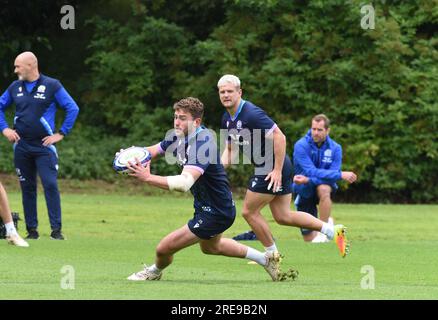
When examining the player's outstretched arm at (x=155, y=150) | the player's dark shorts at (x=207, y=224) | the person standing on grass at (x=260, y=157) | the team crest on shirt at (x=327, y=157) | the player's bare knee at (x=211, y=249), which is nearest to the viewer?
the player's dark shorts at (x=207, y=224)

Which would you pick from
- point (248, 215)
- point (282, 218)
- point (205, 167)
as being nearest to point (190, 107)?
Result: point (205, 167)

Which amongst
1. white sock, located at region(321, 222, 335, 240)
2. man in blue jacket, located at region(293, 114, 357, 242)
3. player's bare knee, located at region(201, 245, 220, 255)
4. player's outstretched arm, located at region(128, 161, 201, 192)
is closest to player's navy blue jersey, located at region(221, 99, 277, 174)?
white sock, located at region(321, 222, 335, 240)

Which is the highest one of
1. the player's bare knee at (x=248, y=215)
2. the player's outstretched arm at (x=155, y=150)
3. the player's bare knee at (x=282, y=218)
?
the player's outstretched arm at (x=155, y=150)

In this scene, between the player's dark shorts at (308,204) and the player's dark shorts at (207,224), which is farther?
the player's dark shorts at (308,204)

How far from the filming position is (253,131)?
12.7 metres

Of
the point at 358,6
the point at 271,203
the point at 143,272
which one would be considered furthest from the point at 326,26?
the point at 143,272

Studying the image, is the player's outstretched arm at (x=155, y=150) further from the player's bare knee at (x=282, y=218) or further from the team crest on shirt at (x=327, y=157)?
the team crest on shirt at (x=327, y=157)

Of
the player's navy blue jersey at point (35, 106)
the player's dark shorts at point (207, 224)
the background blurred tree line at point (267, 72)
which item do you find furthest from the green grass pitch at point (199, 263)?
the background blurred tree line at point (267, 72)

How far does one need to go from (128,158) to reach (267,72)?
1727 centimetres

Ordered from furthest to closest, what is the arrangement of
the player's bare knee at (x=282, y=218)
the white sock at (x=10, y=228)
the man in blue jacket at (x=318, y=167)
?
1. the man in blue jacket at (x=318, y=167)
2. the white sock at (x=10, y=228)
3. the player's bare knee at (x=282, y=218)

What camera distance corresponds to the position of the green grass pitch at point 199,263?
1005 centimetres

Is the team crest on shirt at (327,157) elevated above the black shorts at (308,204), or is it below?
above

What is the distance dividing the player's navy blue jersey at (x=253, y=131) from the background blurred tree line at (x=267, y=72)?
1338 cm

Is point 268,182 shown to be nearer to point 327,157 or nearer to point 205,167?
point 205,167
